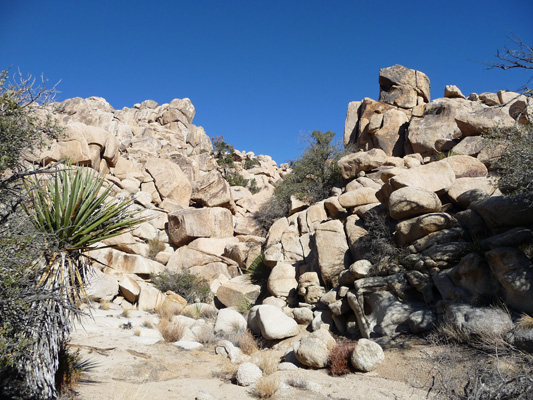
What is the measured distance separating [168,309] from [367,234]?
8130 mm

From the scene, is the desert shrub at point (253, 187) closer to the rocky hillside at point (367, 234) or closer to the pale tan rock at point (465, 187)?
the rocky hillside at point (367, 234)

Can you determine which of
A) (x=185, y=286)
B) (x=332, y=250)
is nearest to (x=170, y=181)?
(x=185, y=286)

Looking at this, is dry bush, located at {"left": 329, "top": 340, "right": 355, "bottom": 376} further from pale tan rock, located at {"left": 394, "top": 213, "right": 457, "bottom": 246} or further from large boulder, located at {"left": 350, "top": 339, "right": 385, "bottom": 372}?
pale tan rock, located at {"left": 394, "top": 213, "right": 457, "bottom": 246}

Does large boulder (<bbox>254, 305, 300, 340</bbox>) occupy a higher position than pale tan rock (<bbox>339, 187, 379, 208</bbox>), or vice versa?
A: pale tan rock (<bbox>339, 187, 379, 208</bbox>)

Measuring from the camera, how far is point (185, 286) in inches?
642

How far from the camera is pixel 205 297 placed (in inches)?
635

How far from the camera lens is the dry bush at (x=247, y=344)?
9.93 metres

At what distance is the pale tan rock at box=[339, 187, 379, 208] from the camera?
1396 centimetres

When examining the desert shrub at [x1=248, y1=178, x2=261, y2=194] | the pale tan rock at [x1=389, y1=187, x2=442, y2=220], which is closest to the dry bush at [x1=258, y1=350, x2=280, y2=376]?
the pale tan rock at [x1=389, y1=187, x2=442, y2=220]

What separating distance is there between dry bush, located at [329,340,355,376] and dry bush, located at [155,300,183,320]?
7.29 meters

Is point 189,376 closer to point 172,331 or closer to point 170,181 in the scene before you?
point 172,331

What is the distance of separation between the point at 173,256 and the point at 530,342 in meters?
16.6

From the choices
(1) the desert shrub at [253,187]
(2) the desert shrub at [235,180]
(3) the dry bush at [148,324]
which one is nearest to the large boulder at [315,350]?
(3) the dry bush at [148,324]

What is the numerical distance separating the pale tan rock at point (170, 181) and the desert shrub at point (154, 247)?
5.14m
